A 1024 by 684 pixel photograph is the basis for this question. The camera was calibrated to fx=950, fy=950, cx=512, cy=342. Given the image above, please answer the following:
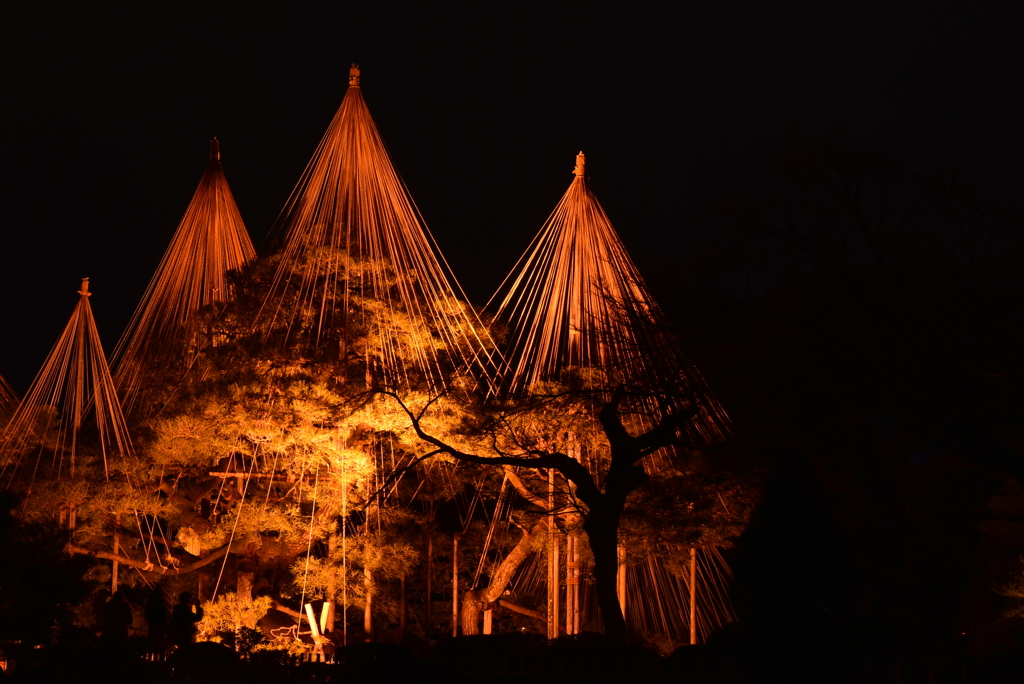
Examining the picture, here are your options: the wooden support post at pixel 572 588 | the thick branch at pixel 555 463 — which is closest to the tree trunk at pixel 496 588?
the wooden support post at pixel 572 588

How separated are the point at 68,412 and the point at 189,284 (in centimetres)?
354

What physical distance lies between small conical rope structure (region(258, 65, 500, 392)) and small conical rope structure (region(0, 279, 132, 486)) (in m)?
3.24

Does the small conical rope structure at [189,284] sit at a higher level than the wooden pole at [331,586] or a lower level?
higher

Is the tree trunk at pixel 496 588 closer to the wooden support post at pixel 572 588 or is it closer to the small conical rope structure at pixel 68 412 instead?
the wooden support post at pixel 572 588

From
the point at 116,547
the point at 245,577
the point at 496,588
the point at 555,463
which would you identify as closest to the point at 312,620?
the point at 245,577

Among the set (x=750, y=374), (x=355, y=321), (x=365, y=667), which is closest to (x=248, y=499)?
(x=355, y=321)

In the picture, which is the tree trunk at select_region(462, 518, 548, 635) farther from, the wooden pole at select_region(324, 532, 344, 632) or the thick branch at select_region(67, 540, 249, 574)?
the thick branch at select_region(67, 540, 249, 574)

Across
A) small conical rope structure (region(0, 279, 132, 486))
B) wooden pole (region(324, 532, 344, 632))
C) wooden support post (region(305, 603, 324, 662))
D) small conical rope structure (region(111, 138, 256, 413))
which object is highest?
small conical rope structure (region(111, 138, 256, 413))

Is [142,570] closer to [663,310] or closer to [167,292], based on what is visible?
[167,292]

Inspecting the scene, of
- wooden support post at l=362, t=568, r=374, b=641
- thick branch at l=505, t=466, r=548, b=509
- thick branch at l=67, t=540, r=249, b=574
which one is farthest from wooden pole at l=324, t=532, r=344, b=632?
thick branch at l=505, t=466, r=548, b=509

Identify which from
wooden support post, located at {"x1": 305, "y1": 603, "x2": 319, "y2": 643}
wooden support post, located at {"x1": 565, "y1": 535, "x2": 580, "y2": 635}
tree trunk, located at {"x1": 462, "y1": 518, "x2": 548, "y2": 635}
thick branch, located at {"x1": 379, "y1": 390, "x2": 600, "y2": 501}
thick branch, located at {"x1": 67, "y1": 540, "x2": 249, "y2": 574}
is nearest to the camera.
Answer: thick branch, located at {"x1": 379, "y1": 390, "x2": 600, "y2": 501}

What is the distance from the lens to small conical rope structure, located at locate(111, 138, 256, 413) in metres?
18.9

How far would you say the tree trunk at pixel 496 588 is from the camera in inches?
677

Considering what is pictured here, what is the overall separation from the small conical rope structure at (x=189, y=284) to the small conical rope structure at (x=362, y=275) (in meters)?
2.08
